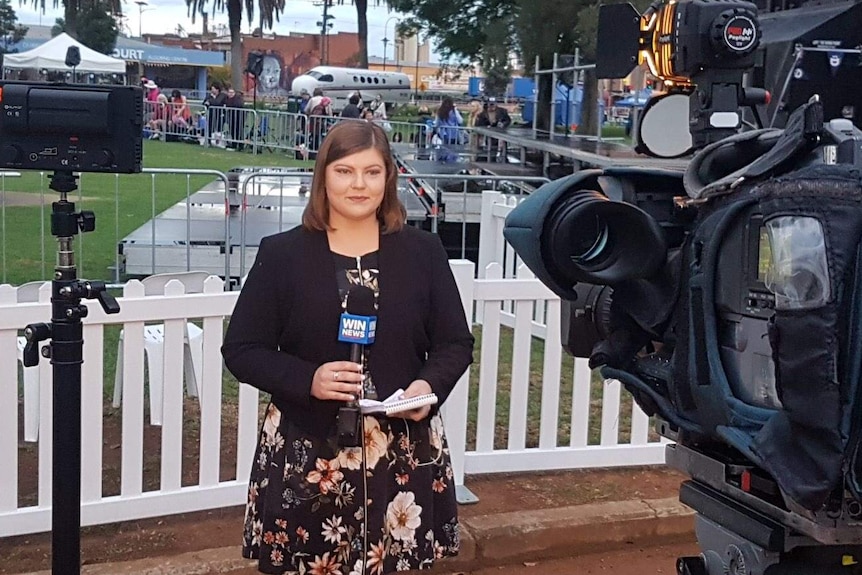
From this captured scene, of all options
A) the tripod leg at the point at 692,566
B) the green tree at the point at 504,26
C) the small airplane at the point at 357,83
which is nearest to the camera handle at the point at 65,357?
the tripod leg at the point at 692,566

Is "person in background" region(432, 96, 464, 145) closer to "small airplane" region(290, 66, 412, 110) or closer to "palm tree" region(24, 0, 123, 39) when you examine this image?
"small airplane" region(290, 66, 412, 110)

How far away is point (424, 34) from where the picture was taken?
30938 millimetres

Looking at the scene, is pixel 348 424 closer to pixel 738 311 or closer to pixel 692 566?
pixel 692 566

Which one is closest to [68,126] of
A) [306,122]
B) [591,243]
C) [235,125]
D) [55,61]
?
[591,243]

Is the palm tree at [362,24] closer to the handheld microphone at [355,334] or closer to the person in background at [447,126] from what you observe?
the person in background at [447,126]

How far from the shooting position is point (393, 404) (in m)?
2.69

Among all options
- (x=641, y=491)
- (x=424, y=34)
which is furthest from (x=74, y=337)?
(x=424, y=34)

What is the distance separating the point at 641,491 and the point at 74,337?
9.58 feet

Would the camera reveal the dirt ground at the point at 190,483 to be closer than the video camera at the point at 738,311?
No

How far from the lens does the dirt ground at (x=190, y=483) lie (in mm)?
4117

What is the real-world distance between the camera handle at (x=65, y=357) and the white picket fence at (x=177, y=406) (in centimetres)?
97

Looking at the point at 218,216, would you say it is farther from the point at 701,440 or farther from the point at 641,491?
the point at 701,440

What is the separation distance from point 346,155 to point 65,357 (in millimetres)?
1009

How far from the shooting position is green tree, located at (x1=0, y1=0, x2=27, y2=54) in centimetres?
5994
